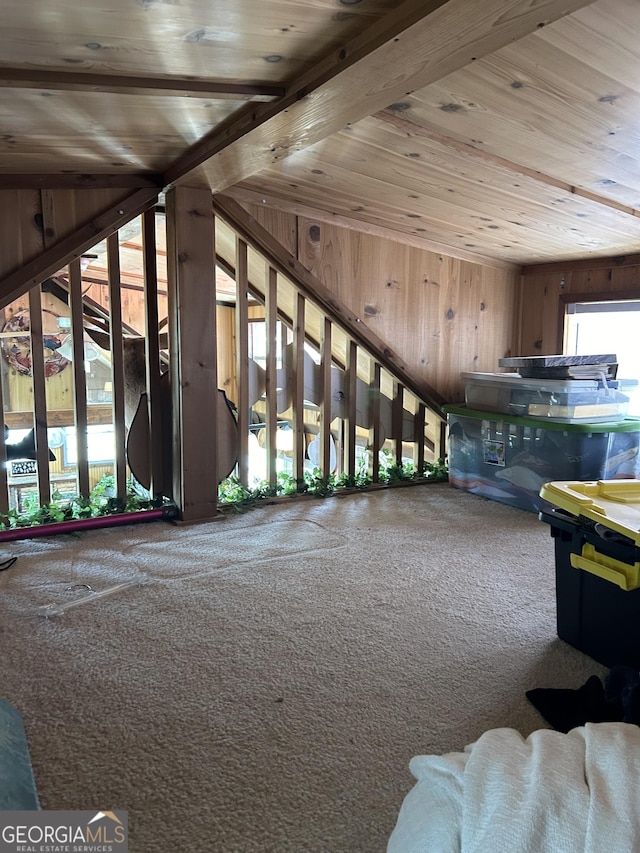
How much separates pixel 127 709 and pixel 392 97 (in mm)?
1841

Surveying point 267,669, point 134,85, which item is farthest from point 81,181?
point 267,669

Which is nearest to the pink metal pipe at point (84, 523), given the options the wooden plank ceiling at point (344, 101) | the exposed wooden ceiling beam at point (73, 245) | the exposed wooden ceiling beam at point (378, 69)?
the exposed wooden ceiling beam at point (73, 245)

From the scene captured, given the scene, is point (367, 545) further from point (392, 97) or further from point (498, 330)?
point (498, 330)

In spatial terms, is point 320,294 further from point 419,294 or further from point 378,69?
point 378,69

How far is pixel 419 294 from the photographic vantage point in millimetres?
4047

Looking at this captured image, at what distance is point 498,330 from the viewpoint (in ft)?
14.6

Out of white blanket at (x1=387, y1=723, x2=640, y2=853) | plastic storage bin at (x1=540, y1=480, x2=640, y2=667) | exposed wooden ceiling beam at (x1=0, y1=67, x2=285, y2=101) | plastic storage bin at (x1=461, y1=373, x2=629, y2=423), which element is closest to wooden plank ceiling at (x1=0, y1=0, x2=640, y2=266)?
exposed wooden ceiling beam at (x1=0, y1=67, x2=285, y2=101)

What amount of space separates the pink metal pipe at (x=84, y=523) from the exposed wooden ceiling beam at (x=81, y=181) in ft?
5.10

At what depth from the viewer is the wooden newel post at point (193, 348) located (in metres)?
3.03

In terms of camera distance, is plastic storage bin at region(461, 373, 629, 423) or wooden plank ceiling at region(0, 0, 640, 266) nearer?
wooden plank ceiling at region(0, 0, 640, 266)

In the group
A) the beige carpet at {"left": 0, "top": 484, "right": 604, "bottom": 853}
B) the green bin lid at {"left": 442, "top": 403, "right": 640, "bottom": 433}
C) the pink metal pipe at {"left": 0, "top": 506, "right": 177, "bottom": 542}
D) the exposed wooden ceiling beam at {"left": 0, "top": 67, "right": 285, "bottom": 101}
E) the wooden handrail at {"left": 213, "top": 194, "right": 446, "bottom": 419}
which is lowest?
the beige carpet at {"left": 0, "top": 484, "right": 604, "bottom": 853}

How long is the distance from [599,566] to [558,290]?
2969mm

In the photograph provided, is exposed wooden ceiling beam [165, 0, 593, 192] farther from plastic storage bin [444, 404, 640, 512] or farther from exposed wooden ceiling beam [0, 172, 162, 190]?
plastic storage bin [444, 404, 640, 512]

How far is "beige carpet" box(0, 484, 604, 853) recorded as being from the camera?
4.17 ft
